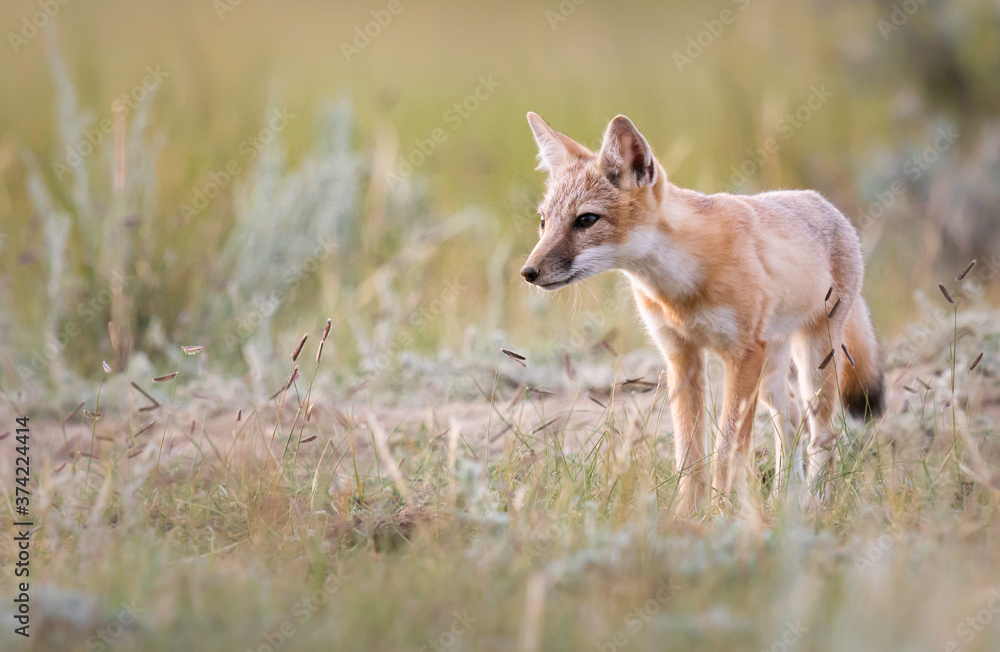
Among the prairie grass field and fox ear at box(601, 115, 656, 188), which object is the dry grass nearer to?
the prairie grass field

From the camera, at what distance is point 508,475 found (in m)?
3.35

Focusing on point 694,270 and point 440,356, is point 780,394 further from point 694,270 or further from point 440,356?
point 440,356

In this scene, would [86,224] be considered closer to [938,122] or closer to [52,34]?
[52,34]

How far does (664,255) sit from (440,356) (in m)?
2.00

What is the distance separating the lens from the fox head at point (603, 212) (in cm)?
342

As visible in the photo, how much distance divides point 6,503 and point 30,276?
3.20 meters

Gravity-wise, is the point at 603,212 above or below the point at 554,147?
below

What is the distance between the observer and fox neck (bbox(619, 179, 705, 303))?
11.5 feet

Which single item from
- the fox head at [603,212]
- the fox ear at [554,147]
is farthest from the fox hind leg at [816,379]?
the fox ear at [554,147]

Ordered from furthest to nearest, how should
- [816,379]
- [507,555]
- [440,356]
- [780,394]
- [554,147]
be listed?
1. [440,356]
2. [816,379]
3. [780,394]
4. [554,147]
5. [507,555]

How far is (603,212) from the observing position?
351cm

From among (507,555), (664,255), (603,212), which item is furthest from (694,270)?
(507,555)

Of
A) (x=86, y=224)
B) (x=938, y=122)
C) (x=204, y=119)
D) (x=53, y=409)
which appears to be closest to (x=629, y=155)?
(x=53, y=409)

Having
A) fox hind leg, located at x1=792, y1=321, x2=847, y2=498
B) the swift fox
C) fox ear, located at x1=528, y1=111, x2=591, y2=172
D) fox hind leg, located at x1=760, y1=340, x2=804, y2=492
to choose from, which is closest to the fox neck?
the swift fox
